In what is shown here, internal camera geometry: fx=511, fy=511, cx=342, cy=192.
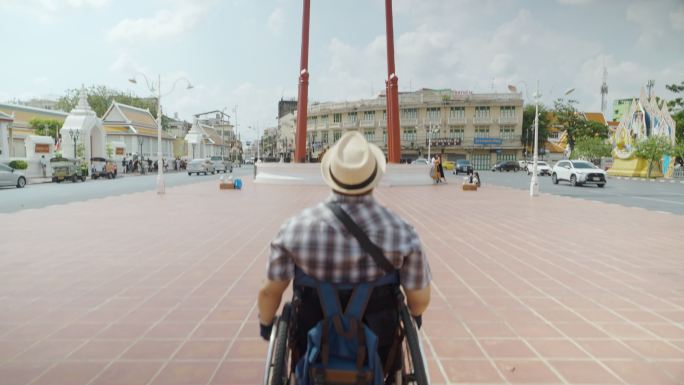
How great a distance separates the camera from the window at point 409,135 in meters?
68.8

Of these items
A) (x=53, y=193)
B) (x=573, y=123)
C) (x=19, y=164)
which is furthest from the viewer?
(x=573, y=123)

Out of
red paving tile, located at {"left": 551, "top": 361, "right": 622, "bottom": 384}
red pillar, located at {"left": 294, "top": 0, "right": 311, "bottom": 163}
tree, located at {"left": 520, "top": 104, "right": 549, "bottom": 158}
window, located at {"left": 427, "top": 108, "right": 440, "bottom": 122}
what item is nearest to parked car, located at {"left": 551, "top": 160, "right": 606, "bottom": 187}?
red pillar, located at {"left": 294, "top": 0, "right": 311, "bottom": 163}

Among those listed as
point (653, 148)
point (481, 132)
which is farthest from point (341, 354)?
point (481, 132)

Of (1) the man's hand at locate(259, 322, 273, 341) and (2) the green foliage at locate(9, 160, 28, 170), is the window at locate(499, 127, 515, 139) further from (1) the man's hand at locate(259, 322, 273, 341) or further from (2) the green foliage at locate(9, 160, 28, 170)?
(1) the man's hand at locate(259, 322, 273, 341)

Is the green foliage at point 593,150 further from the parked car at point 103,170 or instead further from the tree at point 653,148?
the parked car at point 103,170

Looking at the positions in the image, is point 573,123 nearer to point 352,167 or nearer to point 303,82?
point 303,82

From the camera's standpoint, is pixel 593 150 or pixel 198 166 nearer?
pixel 198 166

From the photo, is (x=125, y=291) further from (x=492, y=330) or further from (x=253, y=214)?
(x=253, y=214)

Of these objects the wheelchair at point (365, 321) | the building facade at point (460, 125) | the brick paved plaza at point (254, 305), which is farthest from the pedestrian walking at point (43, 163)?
the wheelchair at point (365, 321)

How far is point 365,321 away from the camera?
7.20ft

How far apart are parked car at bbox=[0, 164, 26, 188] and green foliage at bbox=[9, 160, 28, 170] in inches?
288

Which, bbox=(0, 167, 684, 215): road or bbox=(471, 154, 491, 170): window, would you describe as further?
bbox=(471, 154, 491, 170): window

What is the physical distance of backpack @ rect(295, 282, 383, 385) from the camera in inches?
78.7

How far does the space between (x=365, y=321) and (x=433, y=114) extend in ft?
223
